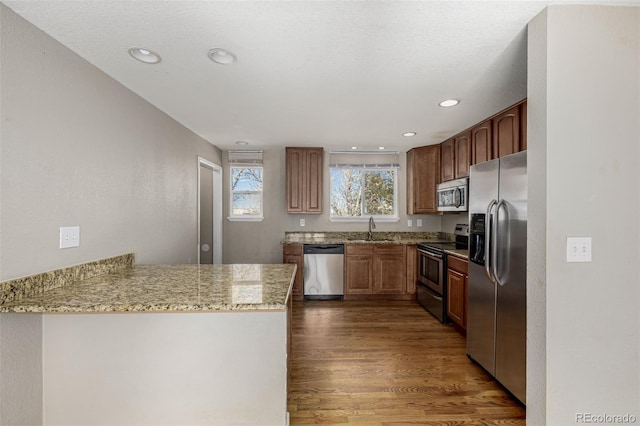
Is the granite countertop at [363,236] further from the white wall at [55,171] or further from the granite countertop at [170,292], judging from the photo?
the granite countertop at [170,292]

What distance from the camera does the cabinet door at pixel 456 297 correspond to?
3168 millimetres

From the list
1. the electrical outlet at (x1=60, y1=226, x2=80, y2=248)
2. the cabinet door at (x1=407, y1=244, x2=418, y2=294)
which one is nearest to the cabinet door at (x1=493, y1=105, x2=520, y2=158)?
the cabinet door at (x1=407, y1=244, x2=418, y2=294)

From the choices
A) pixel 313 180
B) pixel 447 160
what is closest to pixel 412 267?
pixel 447 160

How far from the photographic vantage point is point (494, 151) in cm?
301

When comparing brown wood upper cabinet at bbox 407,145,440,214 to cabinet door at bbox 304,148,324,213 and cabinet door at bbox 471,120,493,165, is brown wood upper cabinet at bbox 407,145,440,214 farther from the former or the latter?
cabinet door at bbox 304,148,324,213

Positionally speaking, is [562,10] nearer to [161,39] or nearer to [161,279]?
[161,39]

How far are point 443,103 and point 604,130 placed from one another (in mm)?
1366

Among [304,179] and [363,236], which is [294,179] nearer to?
[304,179]

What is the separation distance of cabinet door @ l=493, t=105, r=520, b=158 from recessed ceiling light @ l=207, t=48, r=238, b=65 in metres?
2.32

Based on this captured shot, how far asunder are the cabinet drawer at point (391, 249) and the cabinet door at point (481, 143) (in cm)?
160

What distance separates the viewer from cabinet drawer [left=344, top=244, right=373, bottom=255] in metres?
4.46

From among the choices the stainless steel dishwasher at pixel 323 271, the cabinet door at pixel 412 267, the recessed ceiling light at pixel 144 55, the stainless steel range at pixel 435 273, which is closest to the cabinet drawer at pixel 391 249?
the cabinet door at pixel 412 267

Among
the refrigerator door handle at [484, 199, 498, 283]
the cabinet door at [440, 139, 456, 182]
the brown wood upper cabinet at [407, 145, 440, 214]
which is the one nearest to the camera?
the refrigerator door handle at [484, 199, 498, 283]

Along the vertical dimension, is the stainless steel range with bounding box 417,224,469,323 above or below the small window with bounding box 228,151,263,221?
below
